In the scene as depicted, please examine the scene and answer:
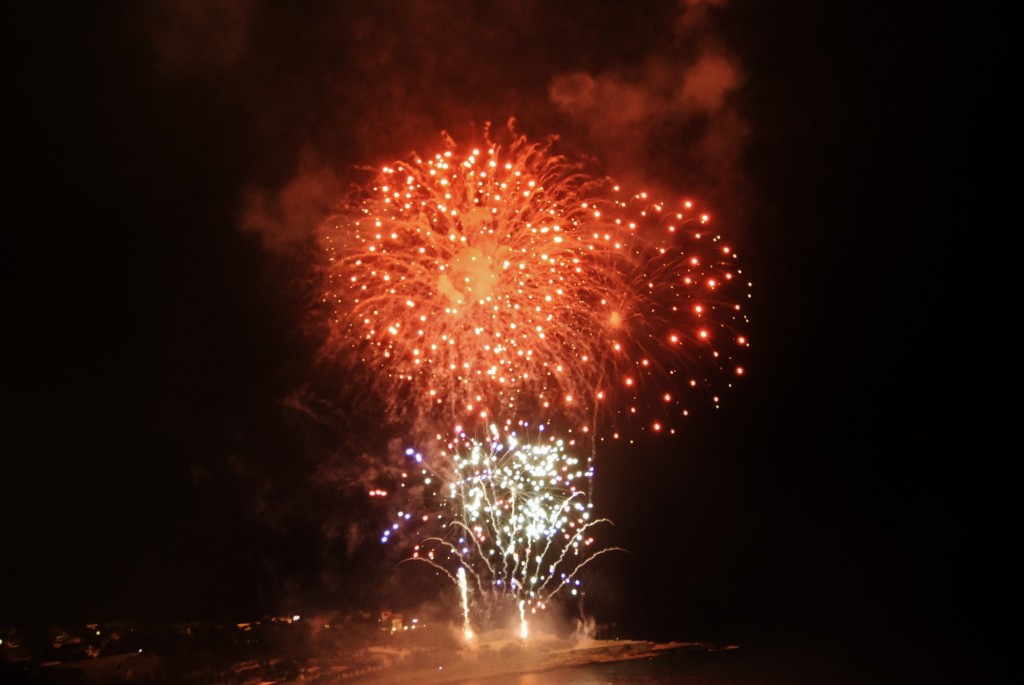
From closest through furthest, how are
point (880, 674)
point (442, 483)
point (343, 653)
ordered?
point (880, 674)
point (343, 653)
point (442, 483)

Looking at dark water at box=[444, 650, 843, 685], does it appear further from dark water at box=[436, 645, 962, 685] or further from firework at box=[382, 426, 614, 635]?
firework at box=[382, 426, 614, 635]

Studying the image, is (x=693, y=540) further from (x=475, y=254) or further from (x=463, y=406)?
(x=475, y=254)

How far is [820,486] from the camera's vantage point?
80.4 ft

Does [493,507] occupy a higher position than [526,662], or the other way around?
[493,507]

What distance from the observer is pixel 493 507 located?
1655cm

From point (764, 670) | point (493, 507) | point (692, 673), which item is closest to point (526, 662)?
point (493, 507)

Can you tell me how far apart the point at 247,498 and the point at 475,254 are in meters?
12.3

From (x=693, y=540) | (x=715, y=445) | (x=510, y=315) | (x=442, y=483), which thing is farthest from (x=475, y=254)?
(x=693, y=540)

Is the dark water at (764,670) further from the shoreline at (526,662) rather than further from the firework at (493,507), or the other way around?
the firework at (493,507)

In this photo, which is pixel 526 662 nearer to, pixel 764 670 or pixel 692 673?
pixel 692 673

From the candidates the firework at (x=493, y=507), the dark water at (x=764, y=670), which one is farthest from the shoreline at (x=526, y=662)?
the firework at (x=493, y=507)

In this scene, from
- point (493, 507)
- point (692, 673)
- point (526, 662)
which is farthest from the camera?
point (493, 507)

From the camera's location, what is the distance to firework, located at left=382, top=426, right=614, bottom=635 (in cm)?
1605

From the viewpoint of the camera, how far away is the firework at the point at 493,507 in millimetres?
16047
